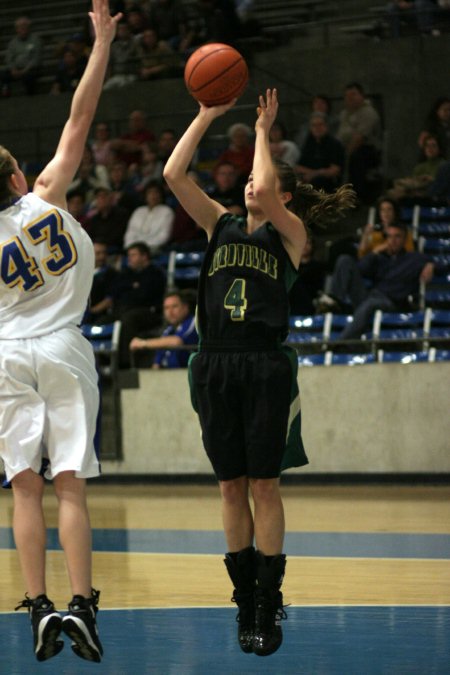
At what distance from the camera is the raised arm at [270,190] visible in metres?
4.87

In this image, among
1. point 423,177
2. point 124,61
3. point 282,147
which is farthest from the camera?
point 124,61

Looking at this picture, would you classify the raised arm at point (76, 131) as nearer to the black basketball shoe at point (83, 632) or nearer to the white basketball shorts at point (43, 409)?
the white basketball shorts at point (43, 409)

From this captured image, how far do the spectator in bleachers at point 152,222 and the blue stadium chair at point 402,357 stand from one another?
10.8 feet

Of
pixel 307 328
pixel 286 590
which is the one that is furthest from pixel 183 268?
pixel 286 590

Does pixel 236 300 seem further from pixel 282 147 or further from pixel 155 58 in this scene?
pixel 155 58

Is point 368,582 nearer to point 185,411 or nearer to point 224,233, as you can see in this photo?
point 224,233

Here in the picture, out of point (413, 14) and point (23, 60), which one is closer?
point (413, 14)

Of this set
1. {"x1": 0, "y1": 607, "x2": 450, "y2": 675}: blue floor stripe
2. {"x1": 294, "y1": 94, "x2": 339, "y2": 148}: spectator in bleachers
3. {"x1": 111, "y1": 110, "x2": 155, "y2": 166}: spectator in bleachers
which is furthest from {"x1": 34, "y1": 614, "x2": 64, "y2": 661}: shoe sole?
{"x1": 111, "y1": 110, "x2": 155, "y2": 166}: spectator in bleachers

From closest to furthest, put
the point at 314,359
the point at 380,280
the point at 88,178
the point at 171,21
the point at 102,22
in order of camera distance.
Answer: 1. the point at 102,22
2. the point at 314,359
3. the point at 380,280
4. the point at 88,178
5. the point at 171,21

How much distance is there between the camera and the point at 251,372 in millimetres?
4898

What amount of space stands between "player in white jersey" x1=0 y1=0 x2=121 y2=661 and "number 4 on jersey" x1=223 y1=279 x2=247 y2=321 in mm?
617

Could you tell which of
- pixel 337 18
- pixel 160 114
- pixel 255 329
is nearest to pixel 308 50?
pixel 337 18

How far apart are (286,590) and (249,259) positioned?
211 centimetres

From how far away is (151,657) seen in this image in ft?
16.1
